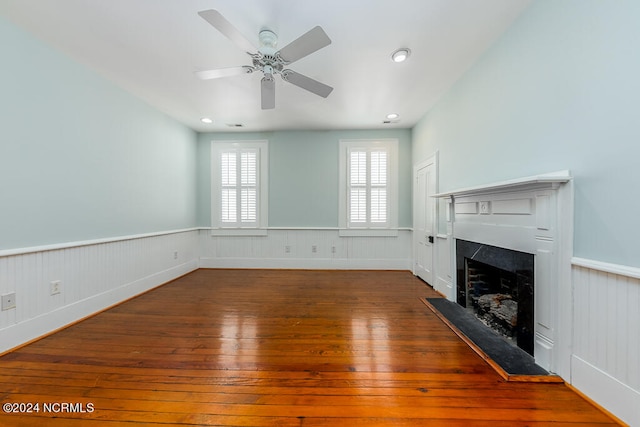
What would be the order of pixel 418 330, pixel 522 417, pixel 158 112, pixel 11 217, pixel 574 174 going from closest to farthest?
pixel 522 417
pixel 574 174
pixel 11 217
pixel 418 330
pixel 158 112

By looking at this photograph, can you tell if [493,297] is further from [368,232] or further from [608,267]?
[368,232]

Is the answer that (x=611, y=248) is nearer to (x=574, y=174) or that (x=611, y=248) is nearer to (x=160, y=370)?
(x=574, y=174)

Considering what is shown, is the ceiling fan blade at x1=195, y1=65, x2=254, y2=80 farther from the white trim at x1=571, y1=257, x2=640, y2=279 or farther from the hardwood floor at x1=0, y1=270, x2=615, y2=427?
the white trim at x1=571, y1=257, x2=640, y2=279

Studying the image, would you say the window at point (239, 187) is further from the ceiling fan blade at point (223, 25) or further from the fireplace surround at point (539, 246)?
the fireplace surround at point (539, 246)

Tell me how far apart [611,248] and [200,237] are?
5.06 m

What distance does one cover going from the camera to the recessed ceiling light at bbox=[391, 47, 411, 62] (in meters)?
2.10

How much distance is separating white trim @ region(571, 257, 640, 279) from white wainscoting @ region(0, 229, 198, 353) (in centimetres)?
406

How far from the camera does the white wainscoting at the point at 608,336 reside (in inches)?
45.1

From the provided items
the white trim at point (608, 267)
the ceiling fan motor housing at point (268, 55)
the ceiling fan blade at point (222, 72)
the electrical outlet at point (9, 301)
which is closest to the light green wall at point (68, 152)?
the electrical outlet at point (9, 301)

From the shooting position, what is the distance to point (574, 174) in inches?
55.2

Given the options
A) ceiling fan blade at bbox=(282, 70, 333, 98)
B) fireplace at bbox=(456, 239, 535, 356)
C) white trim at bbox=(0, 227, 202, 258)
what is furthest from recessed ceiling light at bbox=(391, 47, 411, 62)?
white trim at bbox=(0, 227, 202, 258)

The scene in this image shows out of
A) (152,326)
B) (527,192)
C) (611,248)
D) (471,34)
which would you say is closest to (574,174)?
(527,192)

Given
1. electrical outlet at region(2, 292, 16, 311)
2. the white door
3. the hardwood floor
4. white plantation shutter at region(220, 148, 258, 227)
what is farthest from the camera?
white plantation shutter at region(220, 148, 258, 227)

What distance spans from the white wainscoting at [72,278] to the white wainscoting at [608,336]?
4088mm
